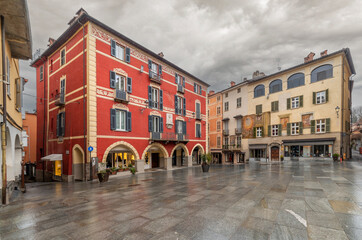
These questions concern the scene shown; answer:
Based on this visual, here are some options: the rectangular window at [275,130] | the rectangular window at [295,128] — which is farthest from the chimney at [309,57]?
the rectangular window at [275,130]

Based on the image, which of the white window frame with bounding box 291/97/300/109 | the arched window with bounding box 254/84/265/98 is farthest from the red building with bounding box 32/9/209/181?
the white window frame with bounding box 291/97/300/109

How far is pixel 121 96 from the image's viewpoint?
1725 centimetres

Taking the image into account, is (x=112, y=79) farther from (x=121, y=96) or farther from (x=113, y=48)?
(x=113, y=48)

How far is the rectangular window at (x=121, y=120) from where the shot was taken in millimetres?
17547

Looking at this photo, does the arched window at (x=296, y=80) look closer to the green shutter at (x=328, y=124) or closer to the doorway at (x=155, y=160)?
the green shutter at (x=328, y=124)

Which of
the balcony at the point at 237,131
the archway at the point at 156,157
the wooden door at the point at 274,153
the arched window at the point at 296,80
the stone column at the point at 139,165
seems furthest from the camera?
the balcony at the point at 237,131

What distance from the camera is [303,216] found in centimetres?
580

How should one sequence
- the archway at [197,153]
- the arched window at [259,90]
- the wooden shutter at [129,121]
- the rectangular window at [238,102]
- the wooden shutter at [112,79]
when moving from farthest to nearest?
1. the rectangular window at [238,102]
2. the arched window at [259,90]
3. the archway at [197,153]
4. the wooden shutter at [129,121]
5. the wooden shutter at [112,79]

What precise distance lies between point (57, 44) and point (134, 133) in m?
12.1

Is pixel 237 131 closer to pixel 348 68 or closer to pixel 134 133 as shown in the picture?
pixel 348 68

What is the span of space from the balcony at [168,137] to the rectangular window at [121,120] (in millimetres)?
3485

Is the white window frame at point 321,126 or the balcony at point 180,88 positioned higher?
the balcony at point 180,88

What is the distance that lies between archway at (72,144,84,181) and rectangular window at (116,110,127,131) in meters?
3.80

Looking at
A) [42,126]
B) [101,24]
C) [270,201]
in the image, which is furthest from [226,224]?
[42,126]
